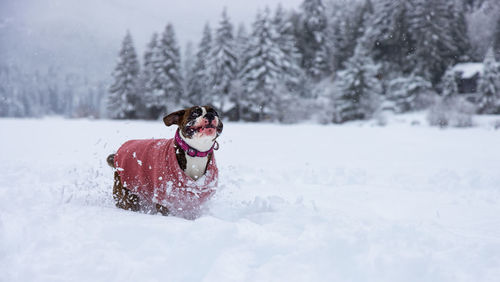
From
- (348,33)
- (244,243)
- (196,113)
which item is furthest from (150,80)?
(244,243)

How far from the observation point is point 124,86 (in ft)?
94.1

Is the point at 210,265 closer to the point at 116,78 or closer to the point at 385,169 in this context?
the point at 385,169

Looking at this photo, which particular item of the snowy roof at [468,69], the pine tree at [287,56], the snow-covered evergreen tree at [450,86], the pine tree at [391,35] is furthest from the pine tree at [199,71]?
the snowy roof at [468,69]

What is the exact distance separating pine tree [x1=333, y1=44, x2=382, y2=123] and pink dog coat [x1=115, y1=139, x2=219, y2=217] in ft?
68.3

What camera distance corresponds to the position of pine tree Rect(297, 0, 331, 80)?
32656 mm

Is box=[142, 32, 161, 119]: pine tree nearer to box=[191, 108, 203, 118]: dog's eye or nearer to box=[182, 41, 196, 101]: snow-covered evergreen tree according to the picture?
box=[182, 41, 196, 101]: snow-covered evergreen tree

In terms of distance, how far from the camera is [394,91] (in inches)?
982

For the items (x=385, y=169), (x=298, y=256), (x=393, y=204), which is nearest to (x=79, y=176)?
(x=298, y=256)

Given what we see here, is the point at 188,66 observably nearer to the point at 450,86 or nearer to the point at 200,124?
the point at 450,86

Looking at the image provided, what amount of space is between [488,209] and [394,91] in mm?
23573

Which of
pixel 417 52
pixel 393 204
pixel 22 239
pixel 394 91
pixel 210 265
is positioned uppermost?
pixel 417 52

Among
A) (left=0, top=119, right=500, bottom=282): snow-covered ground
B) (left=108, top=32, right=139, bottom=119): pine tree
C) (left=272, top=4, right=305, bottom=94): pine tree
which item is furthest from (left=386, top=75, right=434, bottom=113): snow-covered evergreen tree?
(left=108, top=32, right=139, bottom=119): pine tree

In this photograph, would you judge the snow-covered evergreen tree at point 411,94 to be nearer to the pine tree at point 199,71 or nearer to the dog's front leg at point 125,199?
the pine tree at point 199,71

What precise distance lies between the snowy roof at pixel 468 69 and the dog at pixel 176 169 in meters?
26.9
